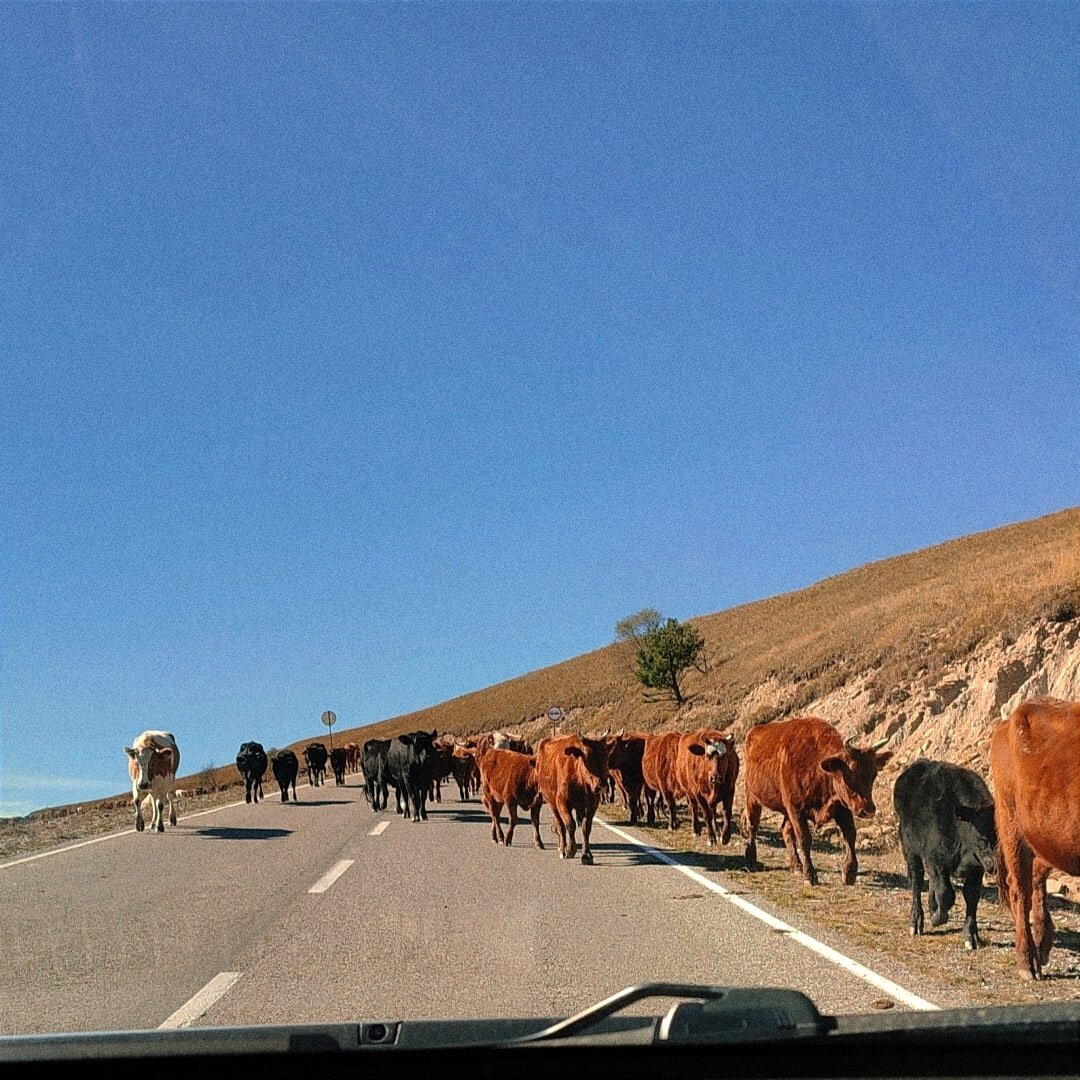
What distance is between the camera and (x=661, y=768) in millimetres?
21250

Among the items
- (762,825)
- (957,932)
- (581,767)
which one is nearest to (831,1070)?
(957,932)

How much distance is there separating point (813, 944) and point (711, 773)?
8.72 m

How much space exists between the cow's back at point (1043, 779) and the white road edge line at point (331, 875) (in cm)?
717

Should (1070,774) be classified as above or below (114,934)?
above

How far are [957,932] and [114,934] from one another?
698cm

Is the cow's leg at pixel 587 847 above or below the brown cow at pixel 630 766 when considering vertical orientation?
below

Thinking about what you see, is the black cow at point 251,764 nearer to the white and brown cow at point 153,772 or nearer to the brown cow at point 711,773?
the white and brown cow at point 153,772

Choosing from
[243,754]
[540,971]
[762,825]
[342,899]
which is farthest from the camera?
[243,754]

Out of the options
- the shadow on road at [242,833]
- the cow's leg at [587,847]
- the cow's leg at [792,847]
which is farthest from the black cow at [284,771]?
the cow's leg at [792,847]

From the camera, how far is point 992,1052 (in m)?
3.32

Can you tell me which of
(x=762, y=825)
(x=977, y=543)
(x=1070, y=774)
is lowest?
(x=762, y=825)

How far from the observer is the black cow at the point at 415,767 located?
23.4m

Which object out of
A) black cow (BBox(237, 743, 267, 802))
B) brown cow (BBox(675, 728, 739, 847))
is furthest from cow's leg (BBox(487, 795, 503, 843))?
black cow (BBox(237, 743, 267, 802))

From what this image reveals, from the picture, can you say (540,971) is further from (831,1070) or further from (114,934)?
(831,1070)
